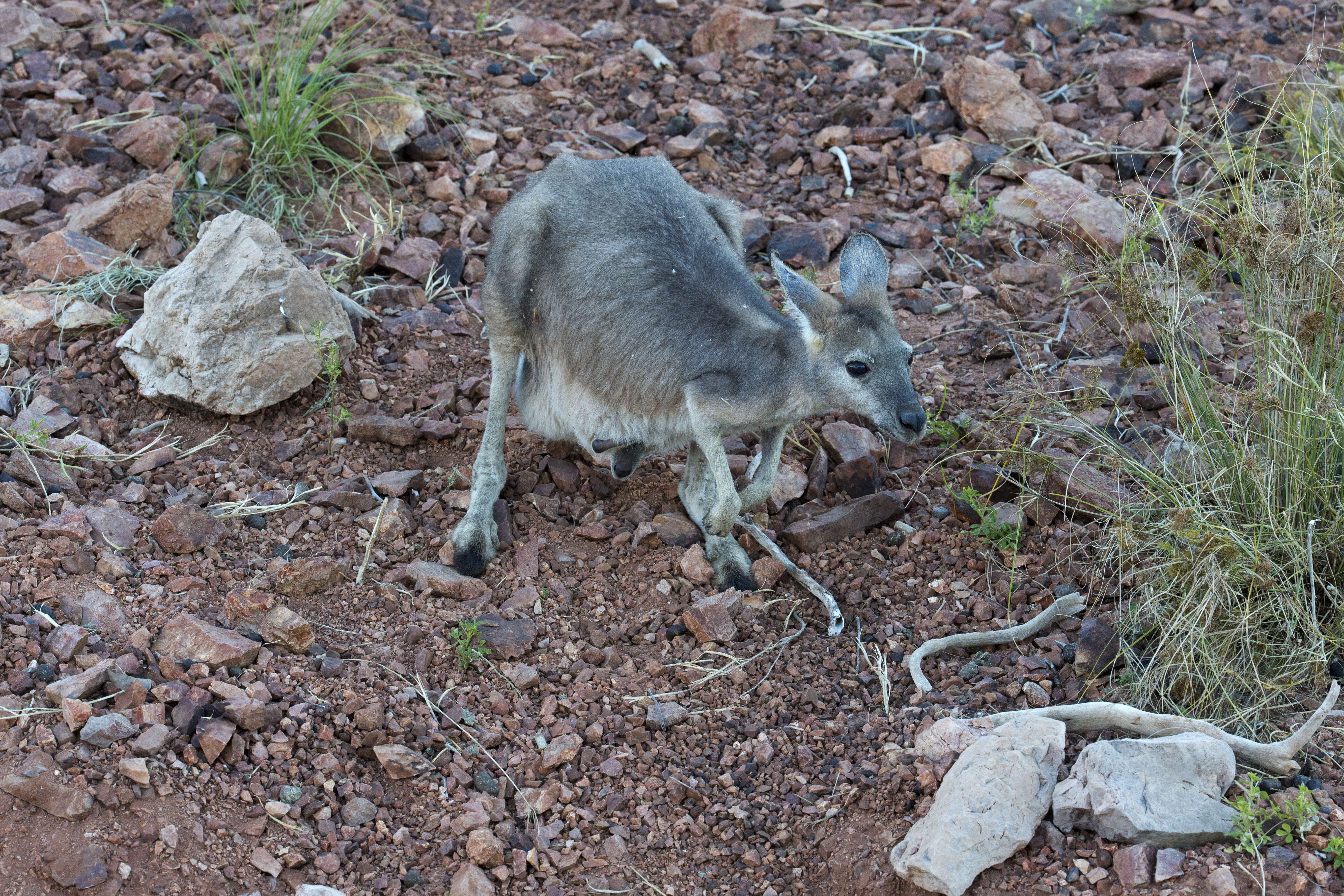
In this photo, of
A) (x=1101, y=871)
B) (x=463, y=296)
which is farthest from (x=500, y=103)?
(x=1101, y=871)

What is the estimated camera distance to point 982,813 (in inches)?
150

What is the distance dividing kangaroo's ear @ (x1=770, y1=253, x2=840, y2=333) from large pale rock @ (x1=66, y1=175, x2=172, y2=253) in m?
3.45

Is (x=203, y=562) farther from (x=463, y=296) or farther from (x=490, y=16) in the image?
(x=490, y=16)

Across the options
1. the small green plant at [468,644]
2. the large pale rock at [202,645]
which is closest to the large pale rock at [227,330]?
the large pale rock at [202,645]

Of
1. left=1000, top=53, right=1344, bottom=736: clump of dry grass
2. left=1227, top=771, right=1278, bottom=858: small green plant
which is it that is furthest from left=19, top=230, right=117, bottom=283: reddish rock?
left=1227, top=771, right=1278, bottom=858: small green plant

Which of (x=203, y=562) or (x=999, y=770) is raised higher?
(x=999, y=770)

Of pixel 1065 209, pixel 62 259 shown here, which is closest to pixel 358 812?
pixel 62 259

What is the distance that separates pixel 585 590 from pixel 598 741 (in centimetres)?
93

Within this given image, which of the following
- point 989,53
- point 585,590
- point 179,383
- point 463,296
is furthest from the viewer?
point 989,53

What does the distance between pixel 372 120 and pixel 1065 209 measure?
13.3 ft

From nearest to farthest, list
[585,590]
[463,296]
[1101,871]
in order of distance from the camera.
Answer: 1. [1101,871]
2. [585,590]
3. [463,296]

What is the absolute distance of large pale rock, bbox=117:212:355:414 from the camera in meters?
5.91

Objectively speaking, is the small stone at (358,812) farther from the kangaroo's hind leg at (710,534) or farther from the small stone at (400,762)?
the kangaroo's hind leg at (710,534)

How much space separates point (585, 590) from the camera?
215 inches
